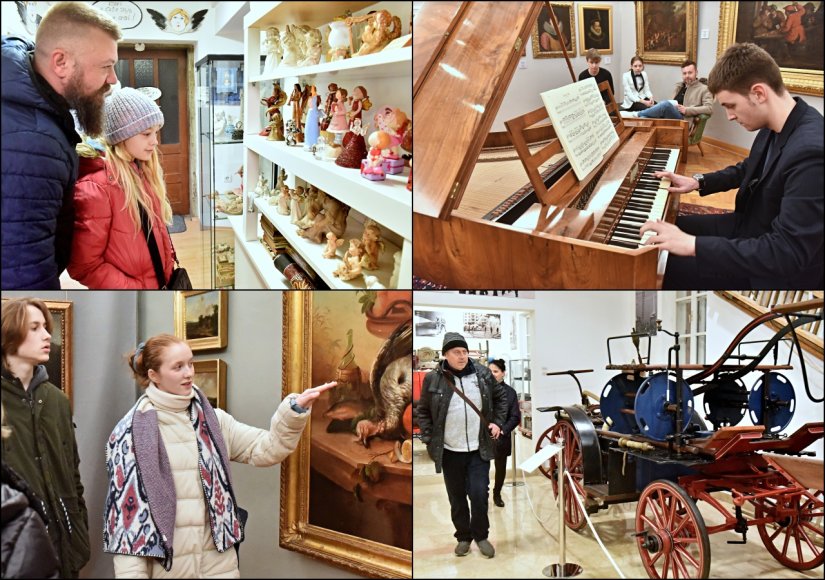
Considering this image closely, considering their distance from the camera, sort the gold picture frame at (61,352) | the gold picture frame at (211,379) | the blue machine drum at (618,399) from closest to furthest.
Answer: the gold picture frame at (61,352) → the gold picture frame at (211,379) → the blue machine drum at (618,399)

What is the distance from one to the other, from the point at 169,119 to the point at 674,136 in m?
1.87

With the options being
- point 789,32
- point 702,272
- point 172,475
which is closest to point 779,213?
point 702,272

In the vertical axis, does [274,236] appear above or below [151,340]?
above

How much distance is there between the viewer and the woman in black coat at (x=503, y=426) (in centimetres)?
382

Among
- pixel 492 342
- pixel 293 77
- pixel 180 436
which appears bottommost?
pixel 180 436

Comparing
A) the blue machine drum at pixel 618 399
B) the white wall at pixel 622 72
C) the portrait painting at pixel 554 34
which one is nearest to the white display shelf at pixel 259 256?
the white wall at pixel 622 72

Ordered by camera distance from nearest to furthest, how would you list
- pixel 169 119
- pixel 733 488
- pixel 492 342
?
pixel 169 119, pixel 733 488, pixel 492 342

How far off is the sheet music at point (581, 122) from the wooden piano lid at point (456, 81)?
0.86 ft

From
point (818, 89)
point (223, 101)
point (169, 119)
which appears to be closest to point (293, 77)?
point (223, 101)

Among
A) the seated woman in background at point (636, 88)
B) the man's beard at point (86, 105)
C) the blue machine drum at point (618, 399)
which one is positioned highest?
the seated woman in background at point (636, 88)

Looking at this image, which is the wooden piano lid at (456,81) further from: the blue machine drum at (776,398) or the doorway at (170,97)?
the blue machine drum at (776,398)

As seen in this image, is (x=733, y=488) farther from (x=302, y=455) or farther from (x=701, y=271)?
(x=302, y=455)

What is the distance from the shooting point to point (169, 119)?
98.2 inches

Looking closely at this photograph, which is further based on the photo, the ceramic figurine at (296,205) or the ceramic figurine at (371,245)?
the ceramic figurine at (296,205)
